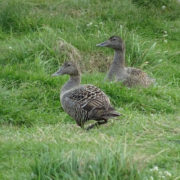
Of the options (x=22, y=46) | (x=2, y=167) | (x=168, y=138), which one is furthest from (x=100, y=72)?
(x=2, y=167)

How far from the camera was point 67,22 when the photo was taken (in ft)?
41.0

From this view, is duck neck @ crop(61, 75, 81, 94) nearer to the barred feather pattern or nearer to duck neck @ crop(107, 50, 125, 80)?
the barred feather pattern

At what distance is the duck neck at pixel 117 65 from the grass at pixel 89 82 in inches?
11.2

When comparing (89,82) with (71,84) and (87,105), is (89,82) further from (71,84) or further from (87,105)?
(87,105)

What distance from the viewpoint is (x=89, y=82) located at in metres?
10.1

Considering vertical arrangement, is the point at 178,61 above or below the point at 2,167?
below

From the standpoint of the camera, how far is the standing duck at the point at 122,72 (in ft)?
33.1

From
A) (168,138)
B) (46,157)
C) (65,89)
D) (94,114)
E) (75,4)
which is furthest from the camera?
(75,4)

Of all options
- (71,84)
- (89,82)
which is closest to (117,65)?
(89,82)

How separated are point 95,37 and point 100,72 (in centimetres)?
97

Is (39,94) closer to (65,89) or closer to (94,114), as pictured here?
(65,89)

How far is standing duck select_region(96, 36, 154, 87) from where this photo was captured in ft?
33.1

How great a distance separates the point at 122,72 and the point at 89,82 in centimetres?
70

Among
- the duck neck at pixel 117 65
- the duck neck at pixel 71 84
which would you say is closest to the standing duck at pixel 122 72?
the duck neck at pixel 117 65
